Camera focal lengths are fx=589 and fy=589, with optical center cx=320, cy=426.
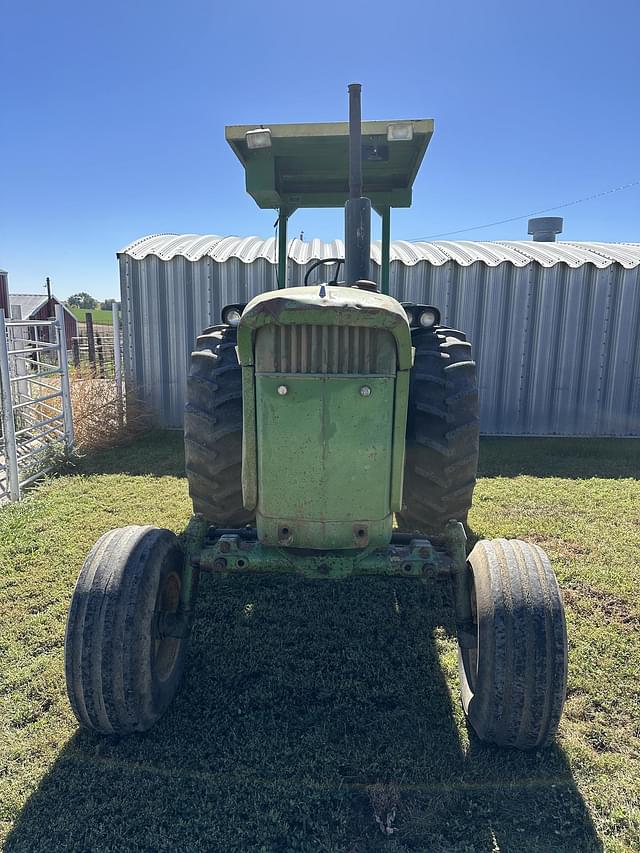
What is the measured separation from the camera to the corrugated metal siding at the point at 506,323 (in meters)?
8.65

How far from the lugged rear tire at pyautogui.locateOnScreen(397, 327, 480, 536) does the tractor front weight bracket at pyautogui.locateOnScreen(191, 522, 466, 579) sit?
1.90 ft

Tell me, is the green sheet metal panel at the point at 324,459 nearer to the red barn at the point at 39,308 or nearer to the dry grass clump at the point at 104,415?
the dry grass clump at the point at 104,415

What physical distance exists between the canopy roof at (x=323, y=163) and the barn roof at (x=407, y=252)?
3117mm

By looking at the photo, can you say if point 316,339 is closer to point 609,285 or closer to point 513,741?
point 513,741

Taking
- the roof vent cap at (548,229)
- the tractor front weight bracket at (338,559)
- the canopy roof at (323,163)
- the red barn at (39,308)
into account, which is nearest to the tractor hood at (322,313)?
the tractor front weight bracket at (338,559)

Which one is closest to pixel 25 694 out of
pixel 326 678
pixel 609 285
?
pixel 326 678

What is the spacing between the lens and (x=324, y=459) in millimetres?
2691

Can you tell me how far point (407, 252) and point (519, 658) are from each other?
7.93 meters

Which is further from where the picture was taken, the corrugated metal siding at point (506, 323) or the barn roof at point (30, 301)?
the barn roof at point (30, 301)

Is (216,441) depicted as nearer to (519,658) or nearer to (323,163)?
(519,658)

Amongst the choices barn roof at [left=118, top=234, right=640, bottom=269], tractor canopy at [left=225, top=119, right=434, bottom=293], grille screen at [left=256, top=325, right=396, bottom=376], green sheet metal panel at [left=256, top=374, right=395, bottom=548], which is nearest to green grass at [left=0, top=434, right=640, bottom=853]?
green sheet metal panel at [left=256, top=374, right=395, bottom=548]

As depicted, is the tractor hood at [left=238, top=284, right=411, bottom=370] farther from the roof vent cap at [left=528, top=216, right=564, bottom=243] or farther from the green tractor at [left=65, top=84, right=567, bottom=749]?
the roof vent cap at [left=528, top=216, right=564, bottom=243]

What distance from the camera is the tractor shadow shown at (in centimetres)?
218

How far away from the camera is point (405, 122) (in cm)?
362
